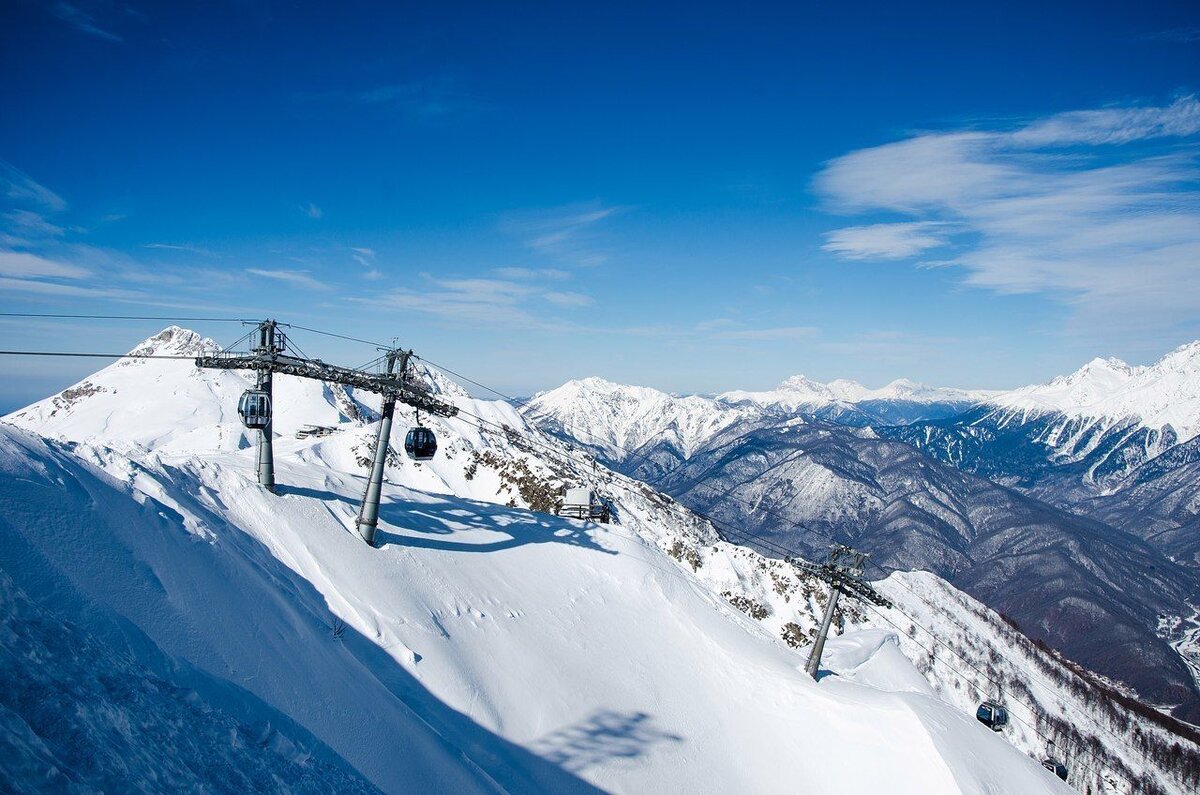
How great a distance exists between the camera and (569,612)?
25.2m

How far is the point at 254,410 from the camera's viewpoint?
73.7 ft

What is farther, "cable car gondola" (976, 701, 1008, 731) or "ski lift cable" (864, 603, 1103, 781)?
"ski lift cable" (864, 603, 1103, 781)

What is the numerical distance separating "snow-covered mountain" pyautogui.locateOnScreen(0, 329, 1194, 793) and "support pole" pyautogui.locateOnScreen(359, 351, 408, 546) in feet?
2.91

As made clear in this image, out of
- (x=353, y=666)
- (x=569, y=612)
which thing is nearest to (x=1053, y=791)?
(x=569, y=612)

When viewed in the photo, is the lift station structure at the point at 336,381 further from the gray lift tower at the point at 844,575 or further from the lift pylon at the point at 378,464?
the gray lift tower at the point at 844,575

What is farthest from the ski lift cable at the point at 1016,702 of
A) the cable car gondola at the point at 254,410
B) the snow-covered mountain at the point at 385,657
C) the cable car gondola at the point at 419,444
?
the cable car gondola at the point at 254,410

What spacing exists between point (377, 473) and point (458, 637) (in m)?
7.24

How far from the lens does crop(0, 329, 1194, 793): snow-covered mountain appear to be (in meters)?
7.32

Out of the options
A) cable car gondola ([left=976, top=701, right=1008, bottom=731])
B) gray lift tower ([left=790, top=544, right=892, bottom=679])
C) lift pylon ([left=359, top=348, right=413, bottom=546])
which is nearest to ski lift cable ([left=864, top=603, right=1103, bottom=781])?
cable car gondola ([left=976, top=701, right=1008, bottom=731])

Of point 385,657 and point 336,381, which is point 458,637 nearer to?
point 385,657

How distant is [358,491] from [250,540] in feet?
33.5

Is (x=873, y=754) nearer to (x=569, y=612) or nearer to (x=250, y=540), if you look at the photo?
(x=569, y=612)

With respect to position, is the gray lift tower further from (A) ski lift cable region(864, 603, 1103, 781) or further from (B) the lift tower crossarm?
(A) ski lift cable region(864, 603, 1103, 781)

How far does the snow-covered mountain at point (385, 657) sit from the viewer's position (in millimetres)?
7324
